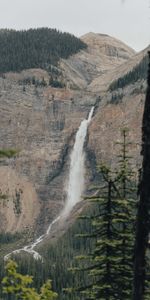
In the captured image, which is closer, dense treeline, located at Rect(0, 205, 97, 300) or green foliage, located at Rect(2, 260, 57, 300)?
green foliage, located at Rect(2, 260, 57, 300)

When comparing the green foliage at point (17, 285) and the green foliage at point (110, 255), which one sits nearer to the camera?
the green foliage at point (17, 285)

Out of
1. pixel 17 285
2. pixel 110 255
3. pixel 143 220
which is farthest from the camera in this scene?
pixel 110 255

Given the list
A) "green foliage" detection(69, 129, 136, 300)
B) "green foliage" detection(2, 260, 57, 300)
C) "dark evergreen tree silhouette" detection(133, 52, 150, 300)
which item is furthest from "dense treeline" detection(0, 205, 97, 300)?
"dark evergreen tree silhouette" detection(133, 52, 150, 300)

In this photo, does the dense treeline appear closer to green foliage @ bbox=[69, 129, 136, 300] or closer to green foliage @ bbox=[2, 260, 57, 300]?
green foliage @ bbox=[69, 129, 136, 300]

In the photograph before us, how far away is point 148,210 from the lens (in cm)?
1316

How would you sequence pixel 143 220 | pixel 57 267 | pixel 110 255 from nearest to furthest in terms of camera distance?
pixel 143 220 < pixel 110 255 < pixel 57 267

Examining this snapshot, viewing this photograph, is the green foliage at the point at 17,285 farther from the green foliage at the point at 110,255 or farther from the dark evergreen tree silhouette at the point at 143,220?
the green foliage at the point at 110,255

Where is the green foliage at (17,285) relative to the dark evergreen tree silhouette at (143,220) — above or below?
below

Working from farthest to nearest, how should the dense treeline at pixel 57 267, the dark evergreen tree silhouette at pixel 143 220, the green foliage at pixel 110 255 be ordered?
1. the dense treeline at pixel 57 267
2. the green foliage at pixel 110 255
3. the dark evergreen tree silhouette at pixel 143 220

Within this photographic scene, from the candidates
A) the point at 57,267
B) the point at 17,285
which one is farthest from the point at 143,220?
the point at 57,267

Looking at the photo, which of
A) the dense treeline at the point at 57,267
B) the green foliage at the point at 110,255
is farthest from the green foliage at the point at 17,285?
the dense treeline at the point at 57,267

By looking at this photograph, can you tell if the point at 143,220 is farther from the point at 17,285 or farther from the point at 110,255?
the point at 110,255

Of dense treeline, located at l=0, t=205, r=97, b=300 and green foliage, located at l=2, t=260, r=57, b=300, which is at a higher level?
green foliage, located at l=2, t=260, r=57, b=300

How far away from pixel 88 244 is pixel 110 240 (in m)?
177
